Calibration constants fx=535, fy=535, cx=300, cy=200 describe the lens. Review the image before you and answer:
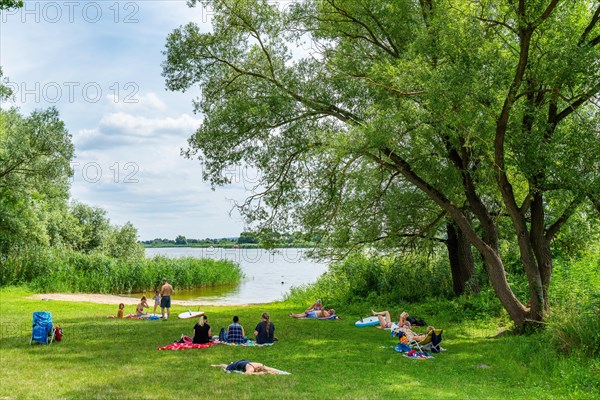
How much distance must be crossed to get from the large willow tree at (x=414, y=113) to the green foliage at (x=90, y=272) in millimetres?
17192

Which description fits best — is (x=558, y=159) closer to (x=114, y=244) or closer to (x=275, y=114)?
(x=275, y=114)

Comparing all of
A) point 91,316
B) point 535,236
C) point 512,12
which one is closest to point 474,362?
point 535,236

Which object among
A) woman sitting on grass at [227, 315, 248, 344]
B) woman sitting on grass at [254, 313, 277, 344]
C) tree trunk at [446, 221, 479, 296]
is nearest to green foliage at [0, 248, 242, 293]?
woman sitting on grass at [227, 315, 248, 344]

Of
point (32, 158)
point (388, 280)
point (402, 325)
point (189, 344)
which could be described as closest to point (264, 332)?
point (189, 344)

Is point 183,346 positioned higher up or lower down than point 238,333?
lower down

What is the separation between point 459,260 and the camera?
75.7 feet

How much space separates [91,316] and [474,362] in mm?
14613

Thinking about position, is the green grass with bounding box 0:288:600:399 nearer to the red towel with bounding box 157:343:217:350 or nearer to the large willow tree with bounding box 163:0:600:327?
the red towel with bounding box 157:343:217:350

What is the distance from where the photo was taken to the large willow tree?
1330cm

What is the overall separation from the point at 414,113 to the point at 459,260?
10000 millimetres

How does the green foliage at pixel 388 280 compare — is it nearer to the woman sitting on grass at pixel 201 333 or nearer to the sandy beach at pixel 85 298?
the sandy beach at pixel 85 298

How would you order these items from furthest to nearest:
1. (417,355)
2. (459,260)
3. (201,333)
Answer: (459,260) → (201,333) → (417,355)

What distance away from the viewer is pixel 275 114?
704 inches

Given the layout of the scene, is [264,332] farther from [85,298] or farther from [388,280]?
[85,298]
